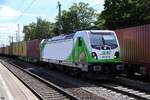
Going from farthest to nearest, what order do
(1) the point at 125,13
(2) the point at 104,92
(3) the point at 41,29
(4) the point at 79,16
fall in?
(3) the point at 41,29 < (4) the point at 79,16 < (1) the point at 125,13 < (2) the point at 104,92

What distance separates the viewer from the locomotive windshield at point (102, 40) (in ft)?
72.5

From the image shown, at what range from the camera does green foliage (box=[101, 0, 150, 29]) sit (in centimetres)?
4794

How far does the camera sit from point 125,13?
51969 mm

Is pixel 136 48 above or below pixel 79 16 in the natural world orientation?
below

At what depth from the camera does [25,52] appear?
5597cm

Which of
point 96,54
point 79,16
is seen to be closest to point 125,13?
point 96,54

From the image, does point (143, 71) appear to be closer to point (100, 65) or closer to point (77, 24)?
point (100, 65)

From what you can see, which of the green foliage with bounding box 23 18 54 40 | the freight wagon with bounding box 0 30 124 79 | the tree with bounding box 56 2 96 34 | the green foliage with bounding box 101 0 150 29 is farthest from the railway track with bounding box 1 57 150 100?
the green foliage with bounding box 23 18 54 40

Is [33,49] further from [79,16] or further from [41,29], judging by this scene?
[41,29]

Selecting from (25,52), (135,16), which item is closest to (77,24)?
(25,52)

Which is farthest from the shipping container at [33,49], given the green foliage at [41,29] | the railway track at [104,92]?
the green foliage at [41,29]

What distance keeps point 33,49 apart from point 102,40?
2653 centimetres

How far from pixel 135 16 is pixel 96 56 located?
2835 centimetres

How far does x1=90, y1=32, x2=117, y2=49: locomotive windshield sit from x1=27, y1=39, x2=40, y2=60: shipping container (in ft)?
68.2
